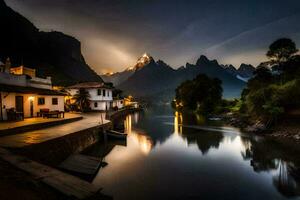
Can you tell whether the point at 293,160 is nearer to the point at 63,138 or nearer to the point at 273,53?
the point at 63,138

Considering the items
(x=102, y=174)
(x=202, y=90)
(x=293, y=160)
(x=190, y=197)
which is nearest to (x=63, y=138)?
(x=102, y=174)

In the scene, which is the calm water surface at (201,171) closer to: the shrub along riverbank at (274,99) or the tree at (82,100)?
the shrub along riverbank at (274,99)

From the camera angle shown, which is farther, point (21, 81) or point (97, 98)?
point (97, 98)

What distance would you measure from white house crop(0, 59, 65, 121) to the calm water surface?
457 inches

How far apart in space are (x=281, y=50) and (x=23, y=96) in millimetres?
50774

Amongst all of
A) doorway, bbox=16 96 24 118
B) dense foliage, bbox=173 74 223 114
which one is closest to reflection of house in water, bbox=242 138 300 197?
doorway, bbox=16 96 24 118

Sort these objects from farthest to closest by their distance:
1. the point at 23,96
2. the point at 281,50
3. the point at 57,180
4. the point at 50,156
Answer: the point at 281,50 → the point at 23,96 → the point at 50,156 → the point at 57,180

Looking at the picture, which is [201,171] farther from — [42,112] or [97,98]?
[97,98]

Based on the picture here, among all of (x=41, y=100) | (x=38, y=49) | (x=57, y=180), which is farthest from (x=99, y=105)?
(x=38, y=49)

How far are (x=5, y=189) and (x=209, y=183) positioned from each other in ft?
38.6

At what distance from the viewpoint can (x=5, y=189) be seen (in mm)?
7289

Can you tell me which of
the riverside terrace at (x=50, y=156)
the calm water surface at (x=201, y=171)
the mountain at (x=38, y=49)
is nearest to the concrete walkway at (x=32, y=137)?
the riverside terrace at (x=50, y=156)

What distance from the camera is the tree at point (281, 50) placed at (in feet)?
141

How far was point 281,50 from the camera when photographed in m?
43.9
